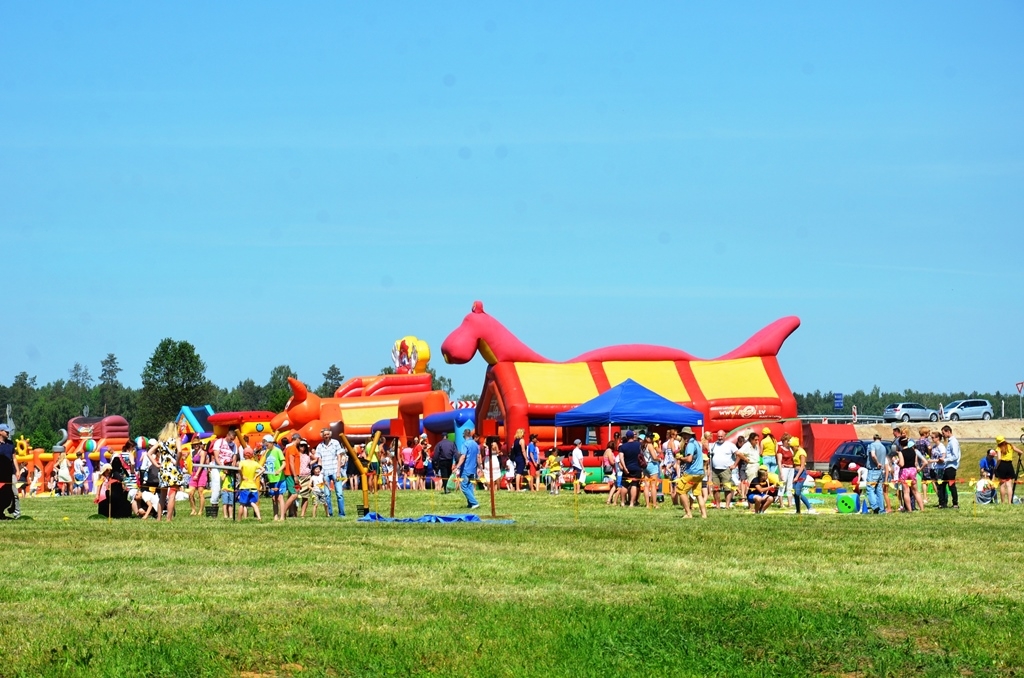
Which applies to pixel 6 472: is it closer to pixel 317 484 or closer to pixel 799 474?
pixel 317 484

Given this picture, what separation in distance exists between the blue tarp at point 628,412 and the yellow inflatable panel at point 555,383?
17.7 ft

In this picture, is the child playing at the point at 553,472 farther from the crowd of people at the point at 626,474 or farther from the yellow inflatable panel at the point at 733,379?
the yellow inflatable panel at the point at 733,379

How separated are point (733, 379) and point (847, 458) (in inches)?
264

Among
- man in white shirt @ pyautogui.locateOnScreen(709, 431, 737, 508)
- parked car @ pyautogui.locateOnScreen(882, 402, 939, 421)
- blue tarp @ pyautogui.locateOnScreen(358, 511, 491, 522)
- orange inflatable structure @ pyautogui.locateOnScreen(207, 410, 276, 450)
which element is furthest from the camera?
parked car @ pyautogui.locateOnScreen(882, 402, 939, 421)

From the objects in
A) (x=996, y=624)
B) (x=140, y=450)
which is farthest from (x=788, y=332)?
(x=996, y=624)

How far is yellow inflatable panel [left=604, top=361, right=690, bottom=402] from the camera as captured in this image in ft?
136

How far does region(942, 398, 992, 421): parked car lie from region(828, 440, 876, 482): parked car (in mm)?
31782

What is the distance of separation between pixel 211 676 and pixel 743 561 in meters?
6.71

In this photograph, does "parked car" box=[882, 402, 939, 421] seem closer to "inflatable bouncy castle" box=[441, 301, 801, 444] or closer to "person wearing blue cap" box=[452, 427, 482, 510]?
"inflatable bouncy castle" box=[441, 301, 801, 444]

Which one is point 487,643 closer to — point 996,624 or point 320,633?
point 320,633

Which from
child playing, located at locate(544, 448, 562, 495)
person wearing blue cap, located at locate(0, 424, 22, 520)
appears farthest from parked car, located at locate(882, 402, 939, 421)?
person wearing blue cap, located at locate(0, 424, 22, 520)

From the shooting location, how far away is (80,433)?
60656 mm

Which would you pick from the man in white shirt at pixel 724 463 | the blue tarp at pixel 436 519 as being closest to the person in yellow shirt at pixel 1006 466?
the man in white shirt at pixel 724 463

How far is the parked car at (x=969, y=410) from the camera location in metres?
67.2
